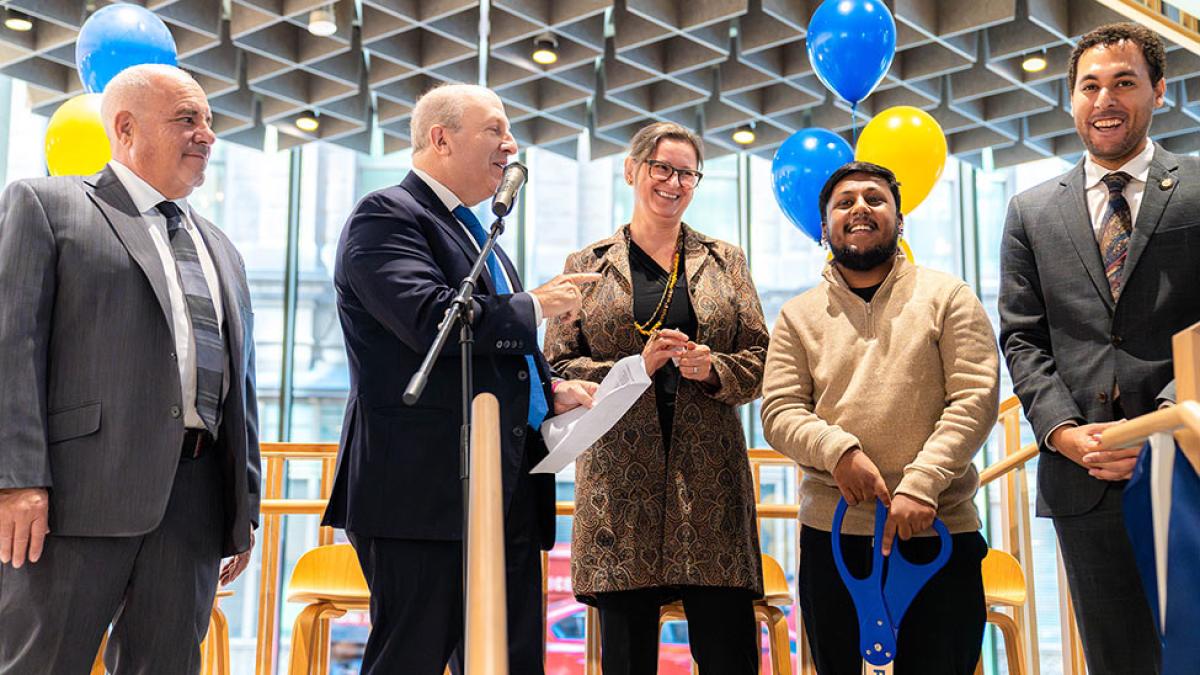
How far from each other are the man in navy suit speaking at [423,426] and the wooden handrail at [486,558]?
0.59 meters

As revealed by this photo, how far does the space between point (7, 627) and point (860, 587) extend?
1.68 meters

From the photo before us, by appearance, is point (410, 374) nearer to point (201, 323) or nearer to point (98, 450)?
point (201, 323)

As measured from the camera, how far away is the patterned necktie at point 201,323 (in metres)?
2.37

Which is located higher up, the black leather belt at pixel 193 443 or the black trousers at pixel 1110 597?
the black leather belt at pixel 193 443

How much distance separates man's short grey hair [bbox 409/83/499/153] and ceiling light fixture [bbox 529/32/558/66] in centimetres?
434

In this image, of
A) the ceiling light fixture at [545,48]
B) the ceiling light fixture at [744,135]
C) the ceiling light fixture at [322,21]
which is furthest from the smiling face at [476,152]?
the ceiling light fixture at [744,135]

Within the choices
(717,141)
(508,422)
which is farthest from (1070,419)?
(717,141)

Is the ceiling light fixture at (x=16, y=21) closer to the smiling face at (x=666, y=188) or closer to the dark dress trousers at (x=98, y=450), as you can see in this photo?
the dark dress trousers at (x=98, y=450)

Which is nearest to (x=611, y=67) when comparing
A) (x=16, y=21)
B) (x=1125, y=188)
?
(x=16, y=21)

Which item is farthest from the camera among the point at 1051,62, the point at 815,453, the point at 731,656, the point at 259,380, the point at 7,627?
the point at 259,380

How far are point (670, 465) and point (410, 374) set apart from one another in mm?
761

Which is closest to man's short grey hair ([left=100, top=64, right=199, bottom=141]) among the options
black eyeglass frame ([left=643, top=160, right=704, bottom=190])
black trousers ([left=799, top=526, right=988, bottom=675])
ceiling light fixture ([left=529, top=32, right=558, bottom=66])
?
black eyeglass frame ([left=643, top=160, right=704, bottom=190])

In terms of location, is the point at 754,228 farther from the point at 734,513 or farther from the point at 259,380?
the point at 734,513

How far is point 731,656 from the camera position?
107 inches
